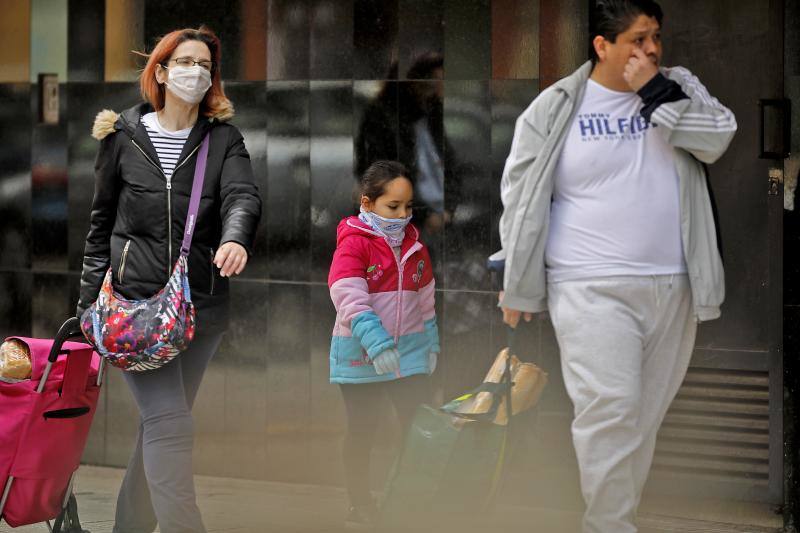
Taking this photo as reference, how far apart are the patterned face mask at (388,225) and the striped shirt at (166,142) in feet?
3.02

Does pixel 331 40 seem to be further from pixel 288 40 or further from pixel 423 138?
pixel 423 138

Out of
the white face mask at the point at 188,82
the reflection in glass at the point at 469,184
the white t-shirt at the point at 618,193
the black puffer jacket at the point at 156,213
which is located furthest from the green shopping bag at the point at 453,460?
the reflection in glass at the point at 469,184

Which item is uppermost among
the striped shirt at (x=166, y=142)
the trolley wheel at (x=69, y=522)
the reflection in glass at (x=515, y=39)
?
the reflection in glass at (x=515, y=39)

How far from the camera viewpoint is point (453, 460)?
16.0 ft

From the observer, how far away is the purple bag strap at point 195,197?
4.88m

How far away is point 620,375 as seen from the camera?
14.8 feet

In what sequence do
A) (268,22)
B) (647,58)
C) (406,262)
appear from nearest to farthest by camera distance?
(647,58)
(406,262)
(268,22)

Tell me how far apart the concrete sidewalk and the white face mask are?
1.94 meters

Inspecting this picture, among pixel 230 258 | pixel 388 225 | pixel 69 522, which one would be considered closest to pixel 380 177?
pixel 388 225

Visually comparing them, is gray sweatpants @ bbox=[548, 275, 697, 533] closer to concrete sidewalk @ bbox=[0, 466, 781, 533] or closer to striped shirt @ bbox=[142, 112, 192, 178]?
concrete sidewalk @ bbox=[0, 466, 781, 533]

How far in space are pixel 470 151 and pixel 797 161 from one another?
1460 mm

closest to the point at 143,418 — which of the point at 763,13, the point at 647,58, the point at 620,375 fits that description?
the point at 620,375

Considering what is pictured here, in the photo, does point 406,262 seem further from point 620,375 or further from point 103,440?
point 103,440

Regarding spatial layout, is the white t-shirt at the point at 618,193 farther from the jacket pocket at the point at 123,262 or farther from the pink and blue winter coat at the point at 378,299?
the jacket pocket at the point at 123,262
